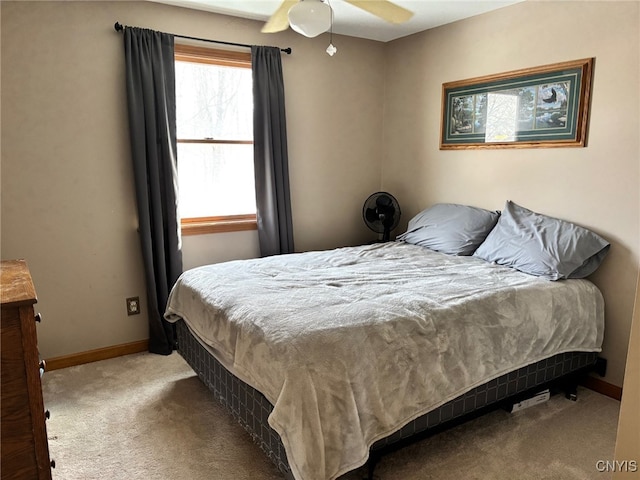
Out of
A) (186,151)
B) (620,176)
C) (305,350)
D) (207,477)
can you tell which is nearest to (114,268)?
(186,151)

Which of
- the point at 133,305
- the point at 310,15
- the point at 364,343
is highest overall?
the point at 310,15

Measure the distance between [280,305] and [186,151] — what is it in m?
1.82

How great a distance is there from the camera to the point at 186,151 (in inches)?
135

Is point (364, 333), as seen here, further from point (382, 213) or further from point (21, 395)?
point (382, 213)

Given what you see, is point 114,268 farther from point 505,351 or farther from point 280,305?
point 505,351

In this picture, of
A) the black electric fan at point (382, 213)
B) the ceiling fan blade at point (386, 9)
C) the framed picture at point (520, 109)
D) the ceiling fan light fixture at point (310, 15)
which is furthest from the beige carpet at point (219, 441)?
the ceiling fan blade at point (386, 9)

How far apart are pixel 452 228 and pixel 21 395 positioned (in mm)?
2776

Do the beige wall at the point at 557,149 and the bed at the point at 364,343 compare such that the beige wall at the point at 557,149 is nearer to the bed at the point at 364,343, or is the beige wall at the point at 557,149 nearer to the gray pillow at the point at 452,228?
the gray pillow at the point at 452,228

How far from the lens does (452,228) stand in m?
3.37

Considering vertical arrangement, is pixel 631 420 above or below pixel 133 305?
above

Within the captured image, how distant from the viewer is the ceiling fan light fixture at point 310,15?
1980 mm

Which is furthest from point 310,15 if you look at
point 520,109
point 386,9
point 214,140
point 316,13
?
point 520,109

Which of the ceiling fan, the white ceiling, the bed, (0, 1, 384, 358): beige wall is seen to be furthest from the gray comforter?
the white ceiling

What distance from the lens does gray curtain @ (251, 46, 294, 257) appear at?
11.5 feet
